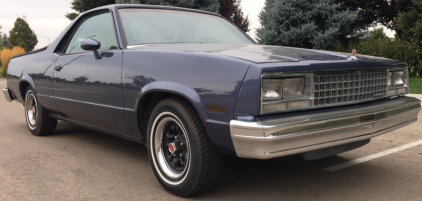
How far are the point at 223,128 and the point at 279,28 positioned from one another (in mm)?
12918

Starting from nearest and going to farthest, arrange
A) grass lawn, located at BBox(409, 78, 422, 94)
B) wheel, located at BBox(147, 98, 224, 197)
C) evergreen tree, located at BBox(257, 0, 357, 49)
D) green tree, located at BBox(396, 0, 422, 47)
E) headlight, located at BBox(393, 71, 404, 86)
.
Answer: wheel, located at BBox(147, 98, 224, 197), headlight, located at BBox(393, 71, 404, 86), grass lawn, located at BBox(409, 78, 422, 94), green tree, located at BBox(396, 0, 422, 47), evergreen tree, located at BBox(257, 0, 357, 49)

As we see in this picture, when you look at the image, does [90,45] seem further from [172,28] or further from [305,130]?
[305,130]

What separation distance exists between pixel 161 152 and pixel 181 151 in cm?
20

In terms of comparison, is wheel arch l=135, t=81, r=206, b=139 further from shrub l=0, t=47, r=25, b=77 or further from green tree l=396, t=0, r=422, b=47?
shrub l=0, t=47, r=25, b=77

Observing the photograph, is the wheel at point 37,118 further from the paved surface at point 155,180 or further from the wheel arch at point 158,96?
the wheel arch at point 158,96

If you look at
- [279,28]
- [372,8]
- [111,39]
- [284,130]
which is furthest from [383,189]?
[372,8]

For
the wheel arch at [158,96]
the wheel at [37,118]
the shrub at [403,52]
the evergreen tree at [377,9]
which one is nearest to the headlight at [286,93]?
the wheel arch at [158,96]

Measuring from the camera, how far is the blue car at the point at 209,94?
8.60ft

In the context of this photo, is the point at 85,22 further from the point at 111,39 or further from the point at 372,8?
the point at 372,8

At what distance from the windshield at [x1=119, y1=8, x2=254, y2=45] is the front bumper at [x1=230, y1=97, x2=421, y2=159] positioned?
1612 mm

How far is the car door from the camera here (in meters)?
3.64

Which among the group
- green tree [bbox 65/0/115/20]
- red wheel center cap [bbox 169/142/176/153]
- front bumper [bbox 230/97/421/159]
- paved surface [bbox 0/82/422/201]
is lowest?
paved surface [bbox 0/82/422/201]

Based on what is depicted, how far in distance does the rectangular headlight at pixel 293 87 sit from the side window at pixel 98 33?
1.77 meters

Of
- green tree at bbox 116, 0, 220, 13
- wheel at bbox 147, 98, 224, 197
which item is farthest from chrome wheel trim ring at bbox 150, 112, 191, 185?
green tree at bbox 116, 0, 220, 13
